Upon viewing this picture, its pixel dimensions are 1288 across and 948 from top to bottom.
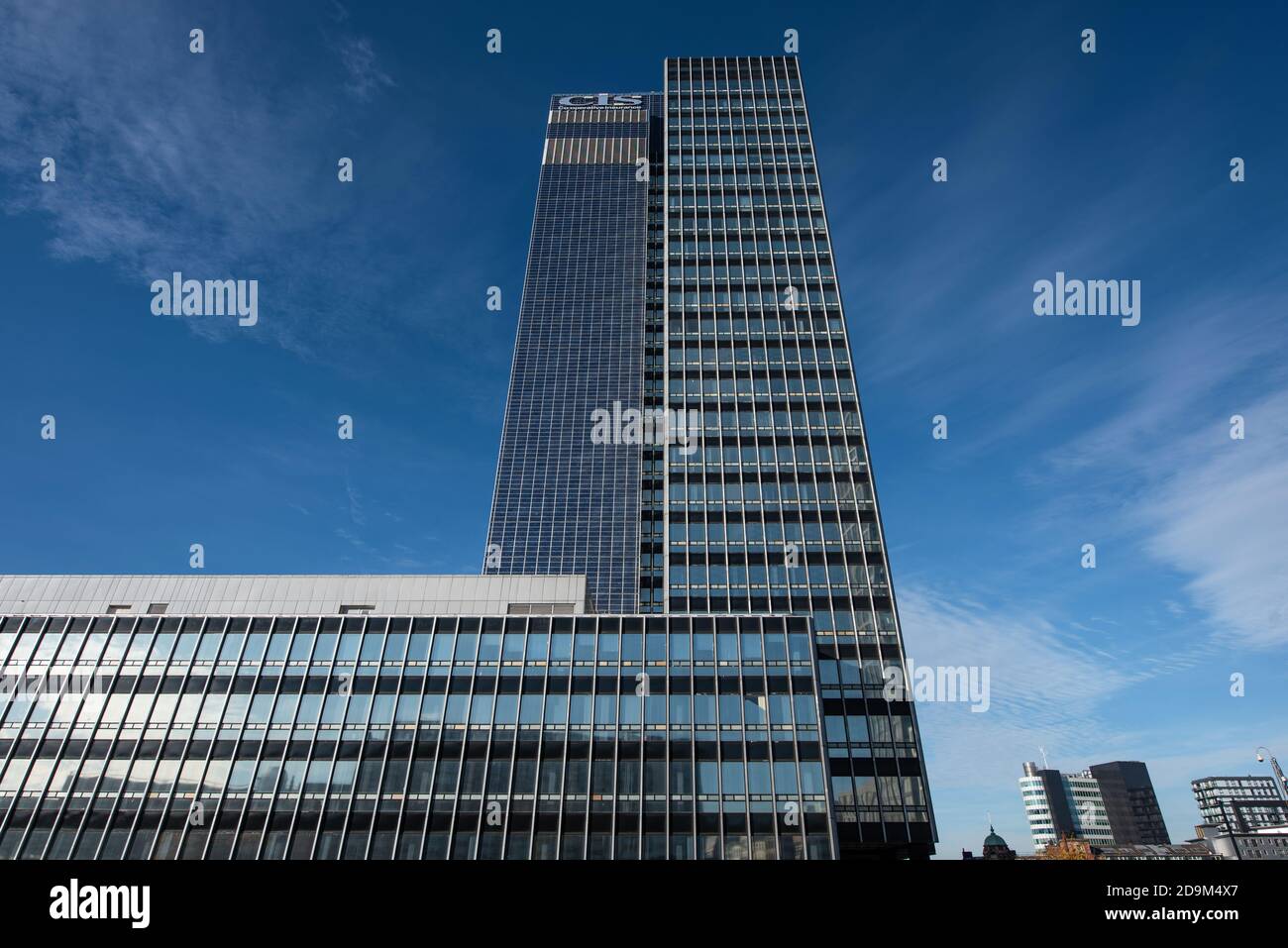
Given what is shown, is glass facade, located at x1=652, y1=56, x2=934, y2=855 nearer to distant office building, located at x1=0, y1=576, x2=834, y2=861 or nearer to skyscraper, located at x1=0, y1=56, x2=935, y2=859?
skyscraper, located at x1=0, y1=56, x2=935, y2=859

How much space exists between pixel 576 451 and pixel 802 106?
74423mm

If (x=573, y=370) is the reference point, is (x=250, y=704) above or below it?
below

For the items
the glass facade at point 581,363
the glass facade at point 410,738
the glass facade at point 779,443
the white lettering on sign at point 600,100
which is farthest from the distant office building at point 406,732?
the white lettering on sign at point 600,100

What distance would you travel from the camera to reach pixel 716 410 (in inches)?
3922

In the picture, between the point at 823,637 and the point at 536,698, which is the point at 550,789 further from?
the point at 823,637

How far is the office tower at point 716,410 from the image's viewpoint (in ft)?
272

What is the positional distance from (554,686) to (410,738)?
11.5 m

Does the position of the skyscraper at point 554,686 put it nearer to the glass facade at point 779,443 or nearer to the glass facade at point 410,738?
the glass facade at point 410,738

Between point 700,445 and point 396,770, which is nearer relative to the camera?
point 396,770

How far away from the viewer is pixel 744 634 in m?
61.7

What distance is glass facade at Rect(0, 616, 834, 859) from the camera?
52844mm

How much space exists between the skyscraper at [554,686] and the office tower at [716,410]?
44 centimetres

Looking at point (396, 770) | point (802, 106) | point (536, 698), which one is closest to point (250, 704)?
point (396, 770)
